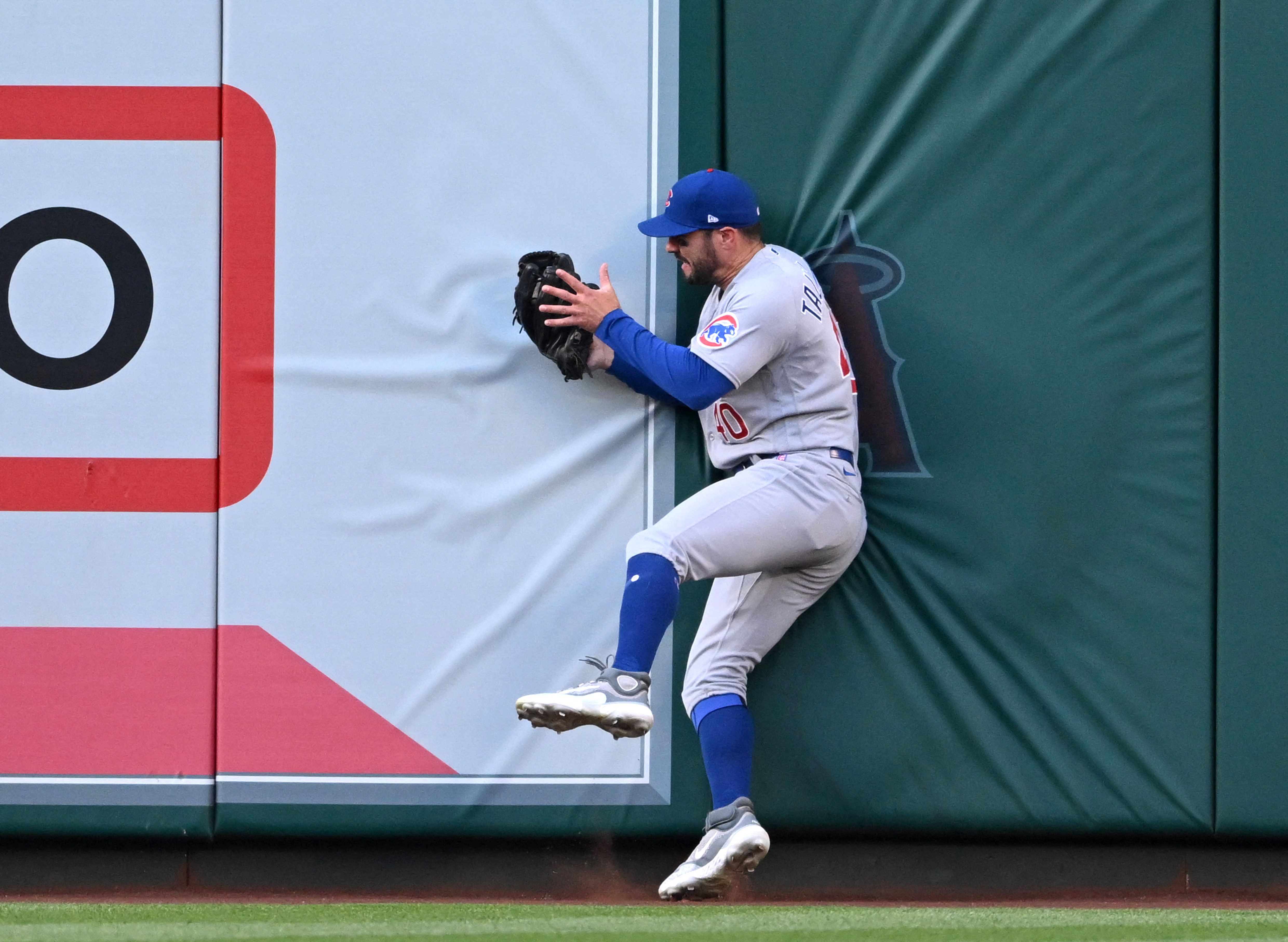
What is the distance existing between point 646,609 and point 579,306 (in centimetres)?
82

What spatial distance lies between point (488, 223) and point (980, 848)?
219 centimetres

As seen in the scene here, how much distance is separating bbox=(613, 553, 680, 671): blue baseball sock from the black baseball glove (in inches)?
24.1

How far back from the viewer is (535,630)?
3.58 m

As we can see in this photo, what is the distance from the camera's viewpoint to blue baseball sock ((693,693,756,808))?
3.27m

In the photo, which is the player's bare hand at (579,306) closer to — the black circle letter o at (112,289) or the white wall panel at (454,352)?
the white wall panel at (454,352)

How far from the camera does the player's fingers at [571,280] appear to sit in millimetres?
3404

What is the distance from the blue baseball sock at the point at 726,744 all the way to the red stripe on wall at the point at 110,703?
4.43ft

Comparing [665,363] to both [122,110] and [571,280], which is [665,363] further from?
[122,110]

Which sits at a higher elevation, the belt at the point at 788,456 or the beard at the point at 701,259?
the beard at the point at 701,259

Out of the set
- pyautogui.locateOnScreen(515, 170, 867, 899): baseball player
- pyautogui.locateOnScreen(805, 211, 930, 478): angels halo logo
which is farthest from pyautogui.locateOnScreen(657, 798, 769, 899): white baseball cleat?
pyautogui.locateOnScreen(805, 211, 930, 478): angels halo logo

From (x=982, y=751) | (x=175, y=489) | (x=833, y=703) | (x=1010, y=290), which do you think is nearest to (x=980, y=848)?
(x=982, y=751)

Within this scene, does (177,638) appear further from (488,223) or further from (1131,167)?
(1131,167)

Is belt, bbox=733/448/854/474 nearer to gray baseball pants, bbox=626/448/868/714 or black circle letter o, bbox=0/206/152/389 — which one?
gray baseball pants, bbox=626/448/868/714

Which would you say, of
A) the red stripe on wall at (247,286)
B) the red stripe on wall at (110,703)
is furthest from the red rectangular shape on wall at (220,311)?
the red stripe on wall at (110,703)
